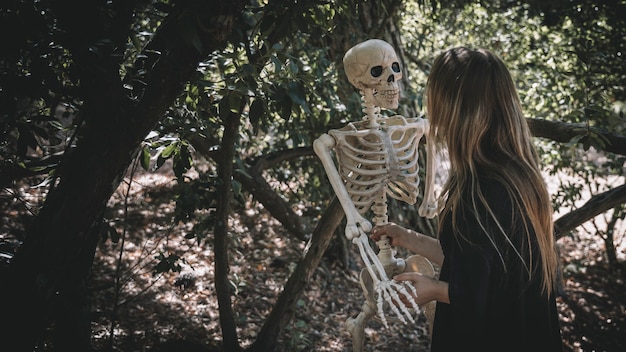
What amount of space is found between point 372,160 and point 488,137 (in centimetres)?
67

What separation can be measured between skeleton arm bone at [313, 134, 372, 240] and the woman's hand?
1.16 ft

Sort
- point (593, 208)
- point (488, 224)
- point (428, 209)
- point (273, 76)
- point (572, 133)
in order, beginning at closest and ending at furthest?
point (488, 224), point (428, 209), point (572, 133), point (593, 208), point (273, 76)

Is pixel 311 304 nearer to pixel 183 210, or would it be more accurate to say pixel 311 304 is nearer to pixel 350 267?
pixel 350 267

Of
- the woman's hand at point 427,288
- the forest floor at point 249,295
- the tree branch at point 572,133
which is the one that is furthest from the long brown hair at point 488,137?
the forest floor at point 249,295

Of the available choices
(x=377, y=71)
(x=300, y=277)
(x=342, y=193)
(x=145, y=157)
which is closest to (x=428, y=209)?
(x=342, y=193)

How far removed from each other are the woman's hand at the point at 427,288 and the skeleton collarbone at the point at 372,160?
57 cm

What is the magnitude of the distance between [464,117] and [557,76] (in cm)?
338

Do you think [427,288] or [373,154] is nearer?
[427,288]

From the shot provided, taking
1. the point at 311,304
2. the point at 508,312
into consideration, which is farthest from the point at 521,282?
the point at 311,304

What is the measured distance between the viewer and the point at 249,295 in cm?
437

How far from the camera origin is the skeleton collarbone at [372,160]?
2.18 metres

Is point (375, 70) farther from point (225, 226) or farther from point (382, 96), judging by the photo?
point (225, 226)

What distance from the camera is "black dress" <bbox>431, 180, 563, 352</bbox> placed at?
143 cm

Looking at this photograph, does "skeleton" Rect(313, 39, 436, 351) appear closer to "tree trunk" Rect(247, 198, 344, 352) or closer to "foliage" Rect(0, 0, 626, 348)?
"foliage" Rect(0, 0, 626, 348)
